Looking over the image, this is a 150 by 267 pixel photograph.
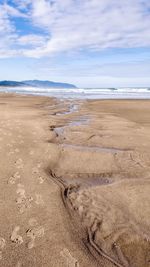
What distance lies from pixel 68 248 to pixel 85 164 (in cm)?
436

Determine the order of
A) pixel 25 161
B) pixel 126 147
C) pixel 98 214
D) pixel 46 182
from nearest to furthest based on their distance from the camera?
pixel 98 214
pixel 46 182
pixel 25 161
pixel 126 147

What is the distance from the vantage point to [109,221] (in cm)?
548

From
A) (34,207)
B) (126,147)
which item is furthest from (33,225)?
(126,147)

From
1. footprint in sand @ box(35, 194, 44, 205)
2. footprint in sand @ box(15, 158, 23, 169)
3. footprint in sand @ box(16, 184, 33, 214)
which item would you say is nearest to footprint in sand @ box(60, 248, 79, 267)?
footprint in sand @ box(16, 184, 33, 214)

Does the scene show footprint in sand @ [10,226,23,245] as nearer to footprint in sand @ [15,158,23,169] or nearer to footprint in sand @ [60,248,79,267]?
footprint in sand @ [60,248,79,267]

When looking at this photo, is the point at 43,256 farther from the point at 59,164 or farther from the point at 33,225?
the point at 59,164

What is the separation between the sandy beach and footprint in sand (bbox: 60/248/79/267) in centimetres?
2

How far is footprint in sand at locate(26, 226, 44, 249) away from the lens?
469 centimetres

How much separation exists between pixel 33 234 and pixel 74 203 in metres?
1.46

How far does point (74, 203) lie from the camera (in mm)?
6203

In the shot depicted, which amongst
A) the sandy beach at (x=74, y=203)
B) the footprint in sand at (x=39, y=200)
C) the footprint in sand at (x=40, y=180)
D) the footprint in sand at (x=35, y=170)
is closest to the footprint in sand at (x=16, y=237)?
the sandy beach at (x=74, y=203)

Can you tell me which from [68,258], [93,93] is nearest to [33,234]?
[68,258]

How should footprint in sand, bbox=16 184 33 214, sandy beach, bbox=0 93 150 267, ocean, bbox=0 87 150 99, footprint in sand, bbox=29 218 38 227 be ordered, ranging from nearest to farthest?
1. sandy beach, bbox=0 93 150 267
2. footprint in sand, bbox=29 218 38 227
3. footprint in sand, bbox=16 184 33 214
4. ocean, bbox=0 87 150 99

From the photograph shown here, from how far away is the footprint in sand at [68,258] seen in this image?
4284 millimetres
